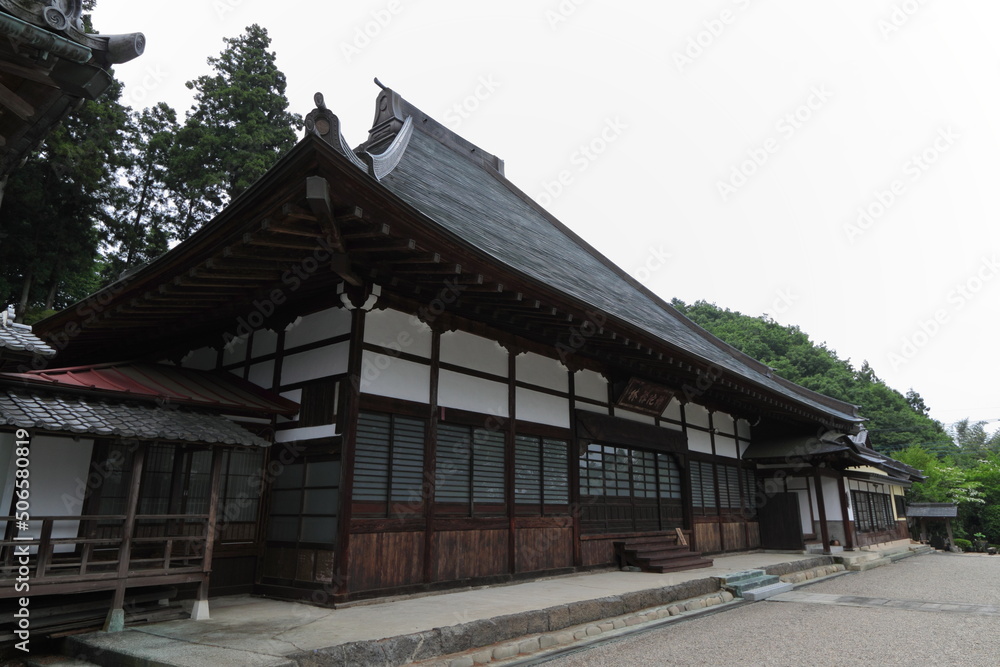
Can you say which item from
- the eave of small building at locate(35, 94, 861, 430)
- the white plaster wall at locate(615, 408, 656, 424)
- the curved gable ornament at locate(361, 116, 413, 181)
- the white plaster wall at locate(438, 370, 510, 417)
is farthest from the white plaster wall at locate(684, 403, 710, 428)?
the curved gable ornament at locate(361, 116, 413, 181)

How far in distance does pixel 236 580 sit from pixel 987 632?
327 inches

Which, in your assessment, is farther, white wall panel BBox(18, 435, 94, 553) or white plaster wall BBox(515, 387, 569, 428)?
white plaster wall BBox(515, 387, 569, 428)

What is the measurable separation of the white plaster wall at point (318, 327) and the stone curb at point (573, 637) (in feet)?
12.2

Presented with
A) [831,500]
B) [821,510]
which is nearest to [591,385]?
[821,510]

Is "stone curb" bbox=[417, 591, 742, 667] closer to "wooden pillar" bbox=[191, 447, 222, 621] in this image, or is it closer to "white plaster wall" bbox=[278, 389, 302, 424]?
"wooden pillar" bbox=[191, 447, 222, 621]

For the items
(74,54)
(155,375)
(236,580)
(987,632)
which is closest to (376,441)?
(236,580)

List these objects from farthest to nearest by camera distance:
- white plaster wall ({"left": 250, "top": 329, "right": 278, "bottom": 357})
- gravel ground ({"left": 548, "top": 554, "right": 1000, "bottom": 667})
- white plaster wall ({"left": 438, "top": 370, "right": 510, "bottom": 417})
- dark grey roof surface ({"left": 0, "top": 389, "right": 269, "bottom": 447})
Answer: white plaster wall ({"left": 250, "top": 329, "right": 278, "bottom": 357})
white plaster wall ({"left": 438, "top": 370, "right": 510, "bottom": 417})
gravel ground ({"left": 548, "top": 554, "right": 1000, "bottom": 667})
dark grey roof surface ({"left": 0, "top": 389, "right": 269, "bottom": 447})

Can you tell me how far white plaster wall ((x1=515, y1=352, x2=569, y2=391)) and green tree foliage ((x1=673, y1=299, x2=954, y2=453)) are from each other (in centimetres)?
3013

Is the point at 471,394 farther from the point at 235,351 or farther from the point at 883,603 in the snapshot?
the point at 883,603

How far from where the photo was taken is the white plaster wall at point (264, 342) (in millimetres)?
8148

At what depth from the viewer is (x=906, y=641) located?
600 centimetres

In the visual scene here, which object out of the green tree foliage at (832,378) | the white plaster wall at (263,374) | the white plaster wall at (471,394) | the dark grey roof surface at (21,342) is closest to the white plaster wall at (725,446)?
the white plaster wall at (471,394)

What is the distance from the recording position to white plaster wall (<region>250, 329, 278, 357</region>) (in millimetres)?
8148

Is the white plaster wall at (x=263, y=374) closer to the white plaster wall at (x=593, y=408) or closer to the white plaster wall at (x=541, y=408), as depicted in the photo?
the white plaster wall at (x=541, y=408)
